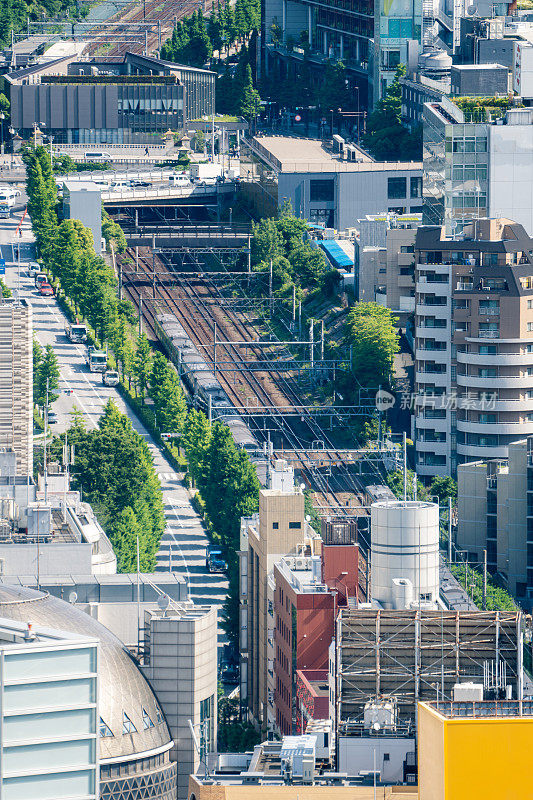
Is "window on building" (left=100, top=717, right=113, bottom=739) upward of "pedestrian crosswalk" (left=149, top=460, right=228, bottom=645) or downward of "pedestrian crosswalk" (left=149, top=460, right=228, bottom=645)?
upward

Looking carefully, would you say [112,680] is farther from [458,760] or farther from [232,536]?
[232,536]

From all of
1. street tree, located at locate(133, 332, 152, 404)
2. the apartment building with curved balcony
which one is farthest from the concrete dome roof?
street tree, located at locate(133, 332, 152, 404)


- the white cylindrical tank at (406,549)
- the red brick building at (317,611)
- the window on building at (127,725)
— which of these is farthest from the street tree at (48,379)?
the window on building at (127,725)

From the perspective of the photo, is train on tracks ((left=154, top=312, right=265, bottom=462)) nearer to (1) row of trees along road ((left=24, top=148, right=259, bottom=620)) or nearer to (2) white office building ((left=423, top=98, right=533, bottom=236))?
(1) row of trees along road ((left=24, top=148, right=259, bottom=620))

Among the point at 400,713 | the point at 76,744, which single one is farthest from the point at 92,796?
the point at 400,713

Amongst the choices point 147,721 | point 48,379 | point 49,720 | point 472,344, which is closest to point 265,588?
point 147,721

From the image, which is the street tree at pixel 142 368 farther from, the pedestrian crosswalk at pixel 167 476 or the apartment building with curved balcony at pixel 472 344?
the apartment building with curved balcony at pixel 472 344

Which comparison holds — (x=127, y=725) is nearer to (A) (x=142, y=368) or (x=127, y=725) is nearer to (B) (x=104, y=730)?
(B) (x=104, y=730)
